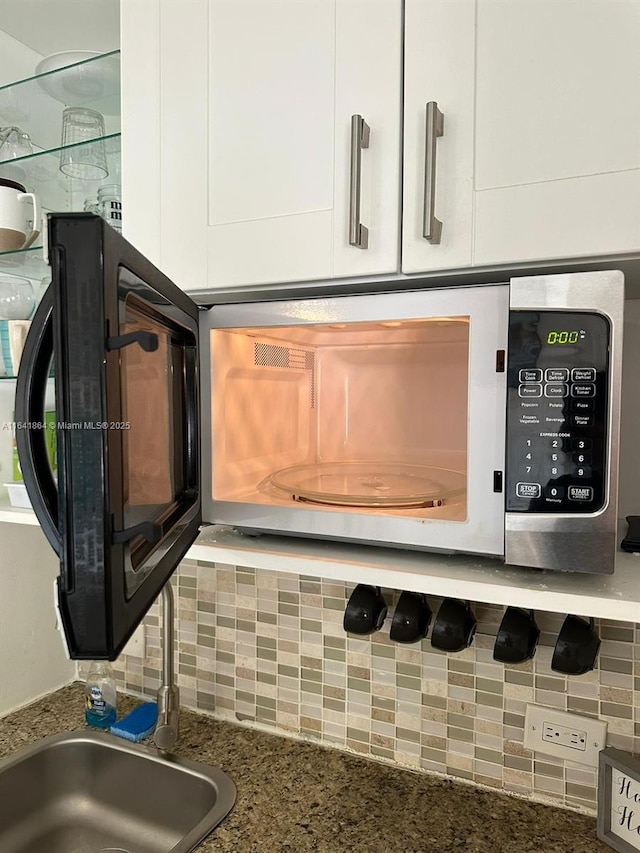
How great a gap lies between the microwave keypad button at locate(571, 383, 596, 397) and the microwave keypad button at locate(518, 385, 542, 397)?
3 cm

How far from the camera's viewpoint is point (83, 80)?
1255mm

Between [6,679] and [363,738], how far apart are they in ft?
2.53

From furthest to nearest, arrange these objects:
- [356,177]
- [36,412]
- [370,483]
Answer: [370,483]
[356,177]
[36,412]

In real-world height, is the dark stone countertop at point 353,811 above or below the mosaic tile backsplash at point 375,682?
below

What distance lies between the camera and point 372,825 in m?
0.99

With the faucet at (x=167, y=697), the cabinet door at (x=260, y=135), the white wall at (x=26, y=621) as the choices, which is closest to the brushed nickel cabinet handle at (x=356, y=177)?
the cabinet door at (x=260, y=135)

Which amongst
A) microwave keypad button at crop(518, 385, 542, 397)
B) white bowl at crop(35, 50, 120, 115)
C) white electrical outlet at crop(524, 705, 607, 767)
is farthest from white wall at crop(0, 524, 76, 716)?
microwave keypad button at crop(518, 385, 542, 397)

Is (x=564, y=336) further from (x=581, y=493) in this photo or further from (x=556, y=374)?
(x=581, y=493)

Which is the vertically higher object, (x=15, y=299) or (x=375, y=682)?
(x=15, y=299)

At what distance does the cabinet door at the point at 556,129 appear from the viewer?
671 millimetres

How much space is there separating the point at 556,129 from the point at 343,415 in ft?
1.63

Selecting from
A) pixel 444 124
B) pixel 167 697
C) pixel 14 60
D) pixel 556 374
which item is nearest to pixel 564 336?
pixel 556 374

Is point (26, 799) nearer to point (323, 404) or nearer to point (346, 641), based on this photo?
point (346, 641)

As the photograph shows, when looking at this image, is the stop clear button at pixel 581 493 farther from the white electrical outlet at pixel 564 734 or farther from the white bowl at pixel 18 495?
the white bowl at pixel 18 495
